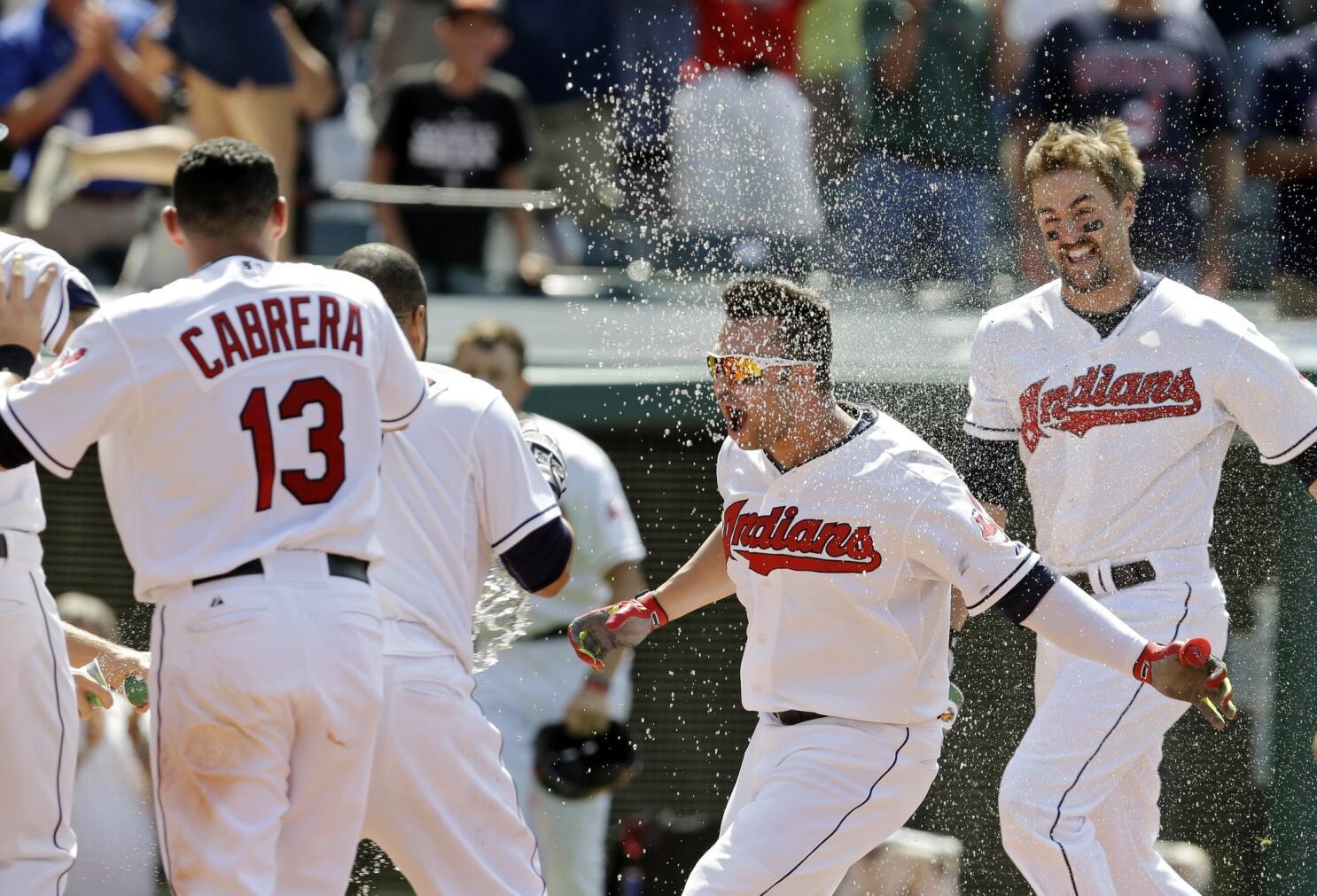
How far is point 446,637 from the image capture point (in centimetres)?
443

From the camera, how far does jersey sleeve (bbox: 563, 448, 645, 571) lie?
20.2 feet

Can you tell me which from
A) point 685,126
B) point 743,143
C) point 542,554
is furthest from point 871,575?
point 685,126

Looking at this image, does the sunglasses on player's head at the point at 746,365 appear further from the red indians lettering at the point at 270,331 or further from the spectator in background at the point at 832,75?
the spectator in background at the point at 832,75

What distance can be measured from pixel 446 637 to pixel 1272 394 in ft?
7.28

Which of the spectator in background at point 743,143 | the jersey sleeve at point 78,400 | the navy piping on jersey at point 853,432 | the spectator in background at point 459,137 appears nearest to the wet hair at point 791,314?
the navy piping on jersey at point 853,432

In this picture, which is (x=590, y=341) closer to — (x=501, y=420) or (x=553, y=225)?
(x=553, y=225)

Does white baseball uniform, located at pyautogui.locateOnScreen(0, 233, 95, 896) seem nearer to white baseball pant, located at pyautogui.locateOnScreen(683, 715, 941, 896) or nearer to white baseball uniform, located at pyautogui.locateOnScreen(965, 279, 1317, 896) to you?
white baseball pant, located at pyautogui.locateOnScreen(683, 715, 941, 896)

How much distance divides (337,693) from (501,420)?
0.95 metres

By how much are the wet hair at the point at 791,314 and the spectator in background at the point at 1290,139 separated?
368cm

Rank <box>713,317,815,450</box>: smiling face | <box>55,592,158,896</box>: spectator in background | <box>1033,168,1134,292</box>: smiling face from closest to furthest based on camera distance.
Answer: <box>713,317,815,450</box>: smiling face → <box>1033,168,1134,292</box>: smiling face → <box>55,592,158,896</box>: spectator in background

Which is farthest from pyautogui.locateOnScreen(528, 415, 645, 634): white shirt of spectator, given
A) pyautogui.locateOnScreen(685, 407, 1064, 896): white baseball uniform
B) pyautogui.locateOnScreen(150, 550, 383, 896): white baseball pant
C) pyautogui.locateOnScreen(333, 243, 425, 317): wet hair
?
pyautogui.locateOnScreen(150, 550, 383, 896): white baseball pant

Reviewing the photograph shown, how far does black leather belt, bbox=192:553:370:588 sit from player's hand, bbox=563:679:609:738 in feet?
7.31

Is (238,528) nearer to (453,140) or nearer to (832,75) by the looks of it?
(453,140)

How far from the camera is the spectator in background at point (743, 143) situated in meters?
7.79
